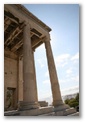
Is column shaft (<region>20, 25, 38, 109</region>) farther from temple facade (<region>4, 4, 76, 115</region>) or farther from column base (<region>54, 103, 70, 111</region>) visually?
column base (<region>54, 103, 70, 111</region>)

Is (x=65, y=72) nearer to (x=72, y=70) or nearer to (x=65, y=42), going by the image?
(x=72, y=70)

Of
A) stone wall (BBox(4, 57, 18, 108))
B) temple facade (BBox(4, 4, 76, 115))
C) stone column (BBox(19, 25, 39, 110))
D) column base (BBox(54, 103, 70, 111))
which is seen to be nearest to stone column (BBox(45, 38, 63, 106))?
temple facade (BBox(4, 4, 76, 115))

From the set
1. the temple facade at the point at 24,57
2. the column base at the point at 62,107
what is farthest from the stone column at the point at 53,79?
the column base at the point at 62,107

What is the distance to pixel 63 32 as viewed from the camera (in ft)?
22.8

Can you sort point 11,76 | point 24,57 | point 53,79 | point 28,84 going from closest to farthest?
point 28,84
point 24,57
point 53,79
point 11,76

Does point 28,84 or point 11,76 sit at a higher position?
point 11,76

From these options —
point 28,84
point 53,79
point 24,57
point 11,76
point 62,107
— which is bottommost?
point 62,107

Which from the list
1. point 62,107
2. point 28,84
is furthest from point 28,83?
point 62,107

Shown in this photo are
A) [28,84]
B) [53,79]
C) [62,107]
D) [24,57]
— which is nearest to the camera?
[28,84]

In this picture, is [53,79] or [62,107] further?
[53,79]

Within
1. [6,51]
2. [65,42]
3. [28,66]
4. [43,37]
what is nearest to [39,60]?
[28,66]

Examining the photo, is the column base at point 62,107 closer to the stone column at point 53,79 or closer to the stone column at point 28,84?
the stone column at point 53,79

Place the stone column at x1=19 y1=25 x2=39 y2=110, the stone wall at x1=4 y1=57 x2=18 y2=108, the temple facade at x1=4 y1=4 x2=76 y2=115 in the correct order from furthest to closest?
the stone wall at x1=4 y1=57 x2=18 y2=108
the temple facade at x1=4 y1=4 x2=76 y2=115
the stone column at x1=19 y1=25 x2=39 y2=110

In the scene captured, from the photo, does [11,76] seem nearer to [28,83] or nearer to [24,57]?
[24,57]
